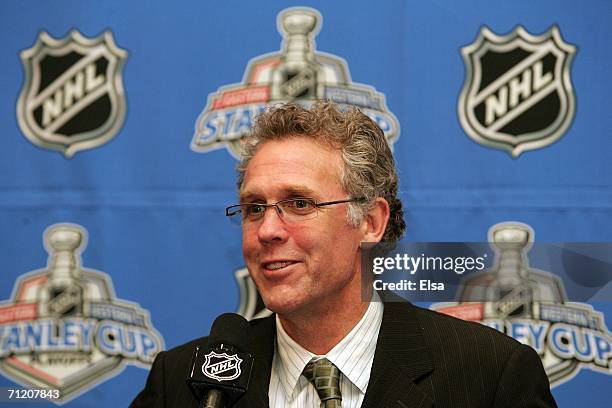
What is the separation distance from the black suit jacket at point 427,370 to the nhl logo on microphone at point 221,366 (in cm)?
36

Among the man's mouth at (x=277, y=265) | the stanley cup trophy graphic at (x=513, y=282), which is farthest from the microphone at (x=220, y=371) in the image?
the stanley cup trophy graphic at (x=513, y=282)

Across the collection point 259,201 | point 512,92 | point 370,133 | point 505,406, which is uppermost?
point 512,92

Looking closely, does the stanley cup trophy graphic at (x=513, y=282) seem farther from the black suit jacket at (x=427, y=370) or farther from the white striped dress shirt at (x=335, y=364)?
the white striped dress shirt at (x=335, y=364)

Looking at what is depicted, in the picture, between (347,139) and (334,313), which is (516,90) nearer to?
(347,139)

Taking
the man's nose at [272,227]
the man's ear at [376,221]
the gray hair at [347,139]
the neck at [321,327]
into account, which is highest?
the gray hair at [347,139]

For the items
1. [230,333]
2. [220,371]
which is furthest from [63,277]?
[220,371]

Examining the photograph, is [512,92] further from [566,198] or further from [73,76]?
[73,76]

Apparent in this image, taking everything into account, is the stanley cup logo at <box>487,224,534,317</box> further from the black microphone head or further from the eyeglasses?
the black microphone head

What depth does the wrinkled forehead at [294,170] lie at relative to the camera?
1.59m

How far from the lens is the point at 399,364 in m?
1.61

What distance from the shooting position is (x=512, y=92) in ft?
7.40

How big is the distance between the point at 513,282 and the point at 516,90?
55 cm

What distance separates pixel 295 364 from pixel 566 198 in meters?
1.02

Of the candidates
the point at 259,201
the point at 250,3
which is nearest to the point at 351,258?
the point at 259,201
